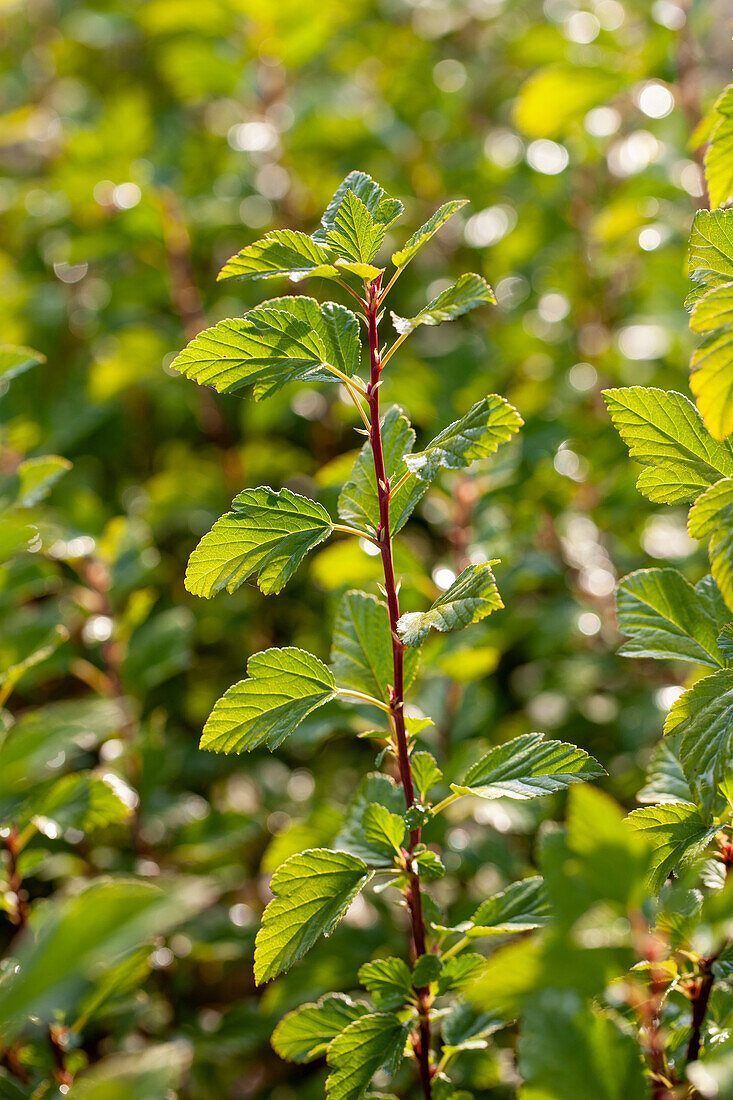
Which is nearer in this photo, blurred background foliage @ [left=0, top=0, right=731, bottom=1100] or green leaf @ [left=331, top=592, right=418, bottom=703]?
green leaf @ [left=331, top=592, right=418, bottom=703]

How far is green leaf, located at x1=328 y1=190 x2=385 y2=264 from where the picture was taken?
0.51m

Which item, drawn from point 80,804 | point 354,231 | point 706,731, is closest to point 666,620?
point 706,731

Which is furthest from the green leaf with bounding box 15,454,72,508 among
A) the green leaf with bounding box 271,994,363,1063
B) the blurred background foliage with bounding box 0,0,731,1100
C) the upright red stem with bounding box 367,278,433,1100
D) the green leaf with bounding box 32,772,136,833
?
the green leaf with bounding box 271,994,363,1063

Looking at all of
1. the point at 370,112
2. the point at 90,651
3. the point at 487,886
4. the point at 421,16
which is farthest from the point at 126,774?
the point at 421,16

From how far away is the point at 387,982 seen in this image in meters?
0.54

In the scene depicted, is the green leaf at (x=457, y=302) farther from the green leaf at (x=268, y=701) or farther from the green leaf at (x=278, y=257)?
the green leaf at (x=268, y=701)

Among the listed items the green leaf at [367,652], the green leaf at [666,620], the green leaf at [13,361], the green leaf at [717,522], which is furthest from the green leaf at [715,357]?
the green leaf at [13,361]

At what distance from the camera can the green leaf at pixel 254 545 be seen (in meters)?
0.51

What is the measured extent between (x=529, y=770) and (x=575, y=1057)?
16cm

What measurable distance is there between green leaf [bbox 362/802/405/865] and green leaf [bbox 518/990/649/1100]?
168 mm

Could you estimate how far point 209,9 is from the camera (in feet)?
4.58

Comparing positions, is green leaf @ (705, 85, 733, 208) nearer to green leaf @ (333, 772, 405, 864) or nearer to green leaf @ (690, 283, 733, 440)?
green leaf @ (690, 283, 733, 440)

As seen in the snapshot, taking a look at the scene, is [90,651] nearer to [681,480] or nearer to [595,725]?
[595,725]

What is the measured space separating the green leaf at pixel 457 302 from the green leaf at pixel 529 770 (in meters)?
0.26
